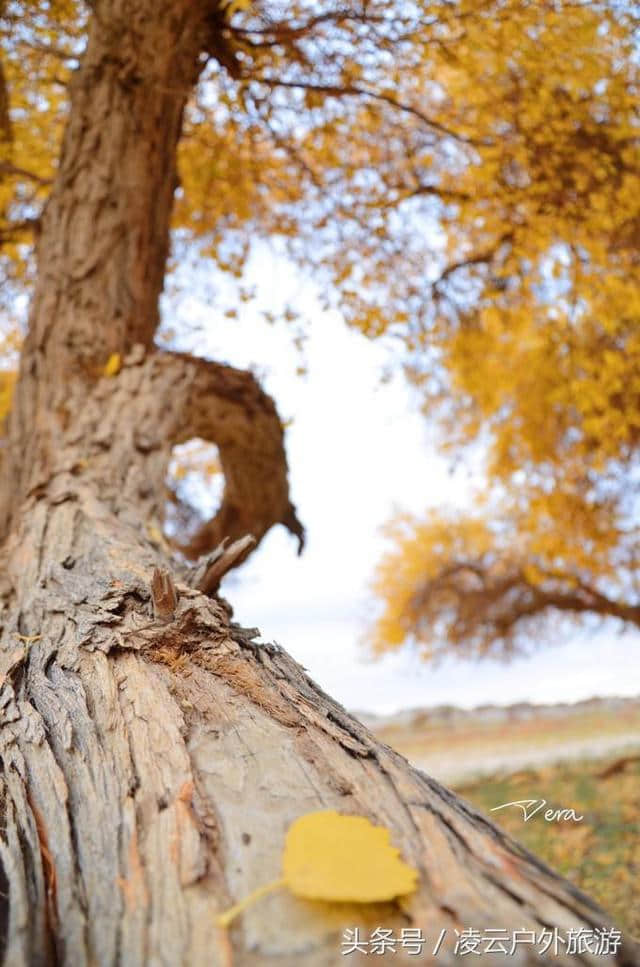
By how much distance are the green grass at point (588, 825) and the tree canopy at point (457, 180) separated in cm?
180

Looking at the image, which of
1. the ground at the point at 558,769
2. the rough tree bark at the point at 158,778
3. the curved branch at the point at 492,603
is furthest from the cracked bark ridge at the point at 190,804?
the curved branch at the point at 492,603

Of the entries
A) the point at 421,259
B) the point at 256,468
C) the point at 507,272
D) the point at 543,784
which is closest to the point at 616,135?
the point at 507,272

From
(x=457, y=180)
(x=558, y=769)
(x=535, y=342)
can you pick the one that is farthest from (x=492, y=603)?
(x=457, y=180)

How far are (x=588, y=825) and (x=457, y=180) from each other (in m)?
4.31

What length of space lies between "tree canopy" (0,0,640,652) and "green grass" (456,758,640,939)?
180 cm

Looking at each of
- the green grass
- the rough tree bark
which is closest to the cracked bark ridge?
the rough tree bark

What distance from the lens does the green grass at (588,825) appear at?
153 inches

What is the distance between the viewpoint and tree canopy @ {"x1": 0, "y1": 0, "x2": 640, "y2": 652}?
143 inches

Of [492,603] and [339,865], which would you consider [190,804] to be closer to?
[339,865]

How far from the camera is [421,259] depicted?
17.2 feet

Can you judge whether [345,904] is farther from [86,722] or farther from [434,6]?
[434,6]

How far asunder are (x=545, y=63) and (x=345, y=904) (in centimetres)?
403

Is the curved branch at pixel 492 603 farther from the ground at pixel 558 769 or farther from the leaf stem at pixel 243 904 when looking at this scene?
the leaf stem at pixel 243 904

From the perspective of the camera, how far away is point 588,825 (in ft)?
16.2
